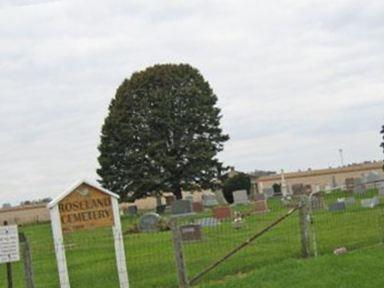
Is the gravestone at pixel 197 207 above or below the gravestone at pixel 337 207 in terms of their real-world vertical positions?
above

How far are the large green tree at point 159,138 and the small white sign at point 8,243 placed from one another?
3947 centimetres

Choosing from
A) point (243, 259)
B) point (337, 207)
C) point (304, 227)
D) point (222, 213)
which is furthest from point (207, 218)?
point (304, 227)

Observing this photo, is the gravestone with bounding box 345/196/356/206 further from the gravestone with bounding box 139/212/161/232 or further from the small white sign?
the small white sign

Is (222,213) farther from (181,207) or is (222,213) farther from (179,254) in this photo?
(179,254)

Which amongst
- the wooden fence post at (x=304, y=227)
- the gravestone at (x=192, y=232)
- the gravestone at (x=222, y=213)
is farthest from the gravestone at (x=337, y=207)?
the wooden fence post at (x=304, y=227)

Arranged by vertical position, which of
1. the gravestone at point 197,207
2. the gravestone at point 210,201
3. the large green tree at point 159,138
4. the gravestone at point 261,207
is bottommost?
the gravestone at point 261,207

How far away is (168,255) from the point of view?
16812 mm

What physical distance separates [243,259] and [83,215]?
162 inches

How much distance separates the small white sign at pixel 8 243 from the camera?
409 inches

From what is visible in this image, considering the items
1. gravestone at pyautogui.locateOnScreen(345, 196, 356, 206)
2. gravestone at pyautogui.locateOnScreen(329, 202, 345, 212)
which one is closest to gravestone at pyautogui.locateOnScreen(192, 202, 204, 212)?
gravestone at pyautogui.locateOnScreen(345, 196, 356, 206)

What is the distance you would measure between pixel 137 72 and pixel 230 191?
11.6m

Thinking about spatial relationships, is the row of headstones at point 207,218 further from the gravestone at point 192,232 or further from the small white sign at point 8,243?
the small white sign at point 8,243

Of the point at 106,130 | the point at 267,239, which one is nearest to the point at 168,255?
the point at 267,239

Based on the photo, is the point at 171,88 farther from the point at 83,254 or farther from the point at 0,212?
the point at 0,212
